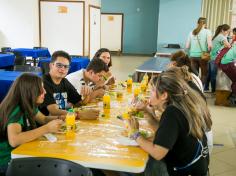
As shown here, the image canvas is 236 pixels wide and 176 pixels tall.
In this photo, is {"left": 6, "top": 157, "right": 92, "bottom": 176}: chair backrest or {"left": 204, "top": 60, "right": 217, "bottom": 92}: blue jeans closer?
{"left": 6, "top": 157, "right": 92, "bottom": 176}: chair backrest

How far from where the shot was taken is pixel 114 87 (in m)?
3.88

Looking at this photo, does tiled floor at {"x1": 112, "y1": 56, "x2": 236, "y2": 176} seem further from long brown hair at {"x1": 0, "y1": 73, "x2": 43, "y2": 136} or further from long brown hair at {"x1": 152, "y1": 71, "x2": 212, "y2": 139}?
long brown hair at {"x1": 0, "y1": 73, "x2": 43, "y2": 136}

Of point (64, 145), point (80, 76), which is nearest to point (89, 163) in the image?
point (64, 145)

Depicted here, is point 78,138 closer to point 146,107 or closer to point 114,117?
point 114,117

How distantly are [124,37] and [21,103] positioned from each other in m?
12.6

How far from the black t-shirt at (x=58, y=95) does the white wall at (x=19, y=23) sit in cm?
634

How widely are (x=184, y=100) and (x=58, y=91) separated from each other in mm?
1385

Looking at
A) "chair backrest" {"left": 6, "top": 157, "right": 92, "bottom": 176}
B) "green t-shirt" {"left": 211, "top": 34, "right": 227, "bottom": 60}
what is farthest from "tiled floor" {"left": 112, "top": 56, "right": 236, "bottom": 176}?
"chair backrest" {"left": 6, "top": 157, "right": 92, "bottom": 176}

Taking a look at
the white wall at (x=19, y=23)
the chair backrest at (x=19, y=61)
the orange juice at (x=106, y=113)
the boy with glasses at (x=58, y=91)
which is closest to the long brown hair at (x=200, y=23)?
the white wall at (x=19, y=23)

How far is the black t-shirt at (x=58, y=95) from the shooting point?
264 centimetres

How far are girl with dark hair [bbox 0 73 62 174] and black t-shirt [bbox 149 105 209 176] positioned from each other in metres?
0.73

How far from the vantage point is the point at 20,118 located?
6.31ft

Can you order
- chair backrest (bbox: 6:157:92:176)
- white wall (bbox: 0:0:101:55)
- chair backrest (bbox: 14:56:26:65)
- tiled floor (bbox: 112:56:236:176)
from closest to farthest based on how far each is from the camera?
chair backrest (bbox: 6:157:92:176), tiled floor (bbox: 112:56:236:176), chair backrest (bbox: 14:56:26:65), white wall (bbox: 0:0:101:55)

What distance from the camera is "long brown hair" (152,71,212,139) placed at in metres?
1.78
